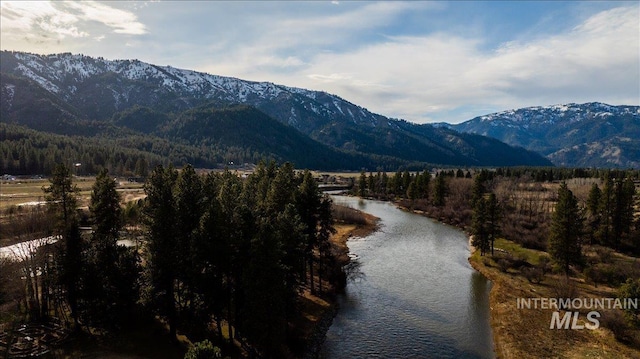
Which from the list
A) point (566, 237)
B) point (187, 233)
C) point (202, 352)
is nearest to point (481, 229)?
point (566, 237)

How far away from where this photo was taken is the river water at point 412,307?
124ft

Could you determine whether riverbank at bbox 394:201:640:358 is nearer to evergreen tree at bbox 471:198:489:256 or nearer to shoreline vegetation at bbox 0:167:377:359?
evergreen tree at bbox 471:198:489:256

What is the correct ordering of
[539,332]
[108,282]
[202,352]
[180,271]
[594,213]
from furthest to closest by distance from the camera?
[594,213] < [539,332] < [108,282] < [180,271] < [202,352]

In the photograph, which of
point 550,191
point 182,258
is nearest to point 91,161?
point 182,258

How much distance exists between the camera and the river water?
1484 inches

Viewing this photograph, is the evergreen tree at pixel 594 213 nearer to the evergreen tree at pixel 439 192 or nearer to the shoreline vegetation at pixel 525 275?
the shoreline vegetation at pixel 525 275

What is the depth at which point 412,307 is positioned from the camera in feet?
155

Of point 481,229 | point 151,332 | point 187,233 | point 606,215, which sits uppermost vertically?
point 187,233

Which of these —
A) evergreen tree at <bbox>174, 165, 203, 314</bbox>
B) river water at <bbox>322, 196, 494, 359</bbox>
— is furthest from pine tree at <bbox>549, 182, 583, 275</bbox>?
evergreen tree at <bbox>174, 165, 203, 314</bbox>

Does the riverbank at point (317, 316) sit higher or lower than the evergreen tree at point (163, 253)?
lower

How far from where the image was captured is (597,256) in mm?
65688

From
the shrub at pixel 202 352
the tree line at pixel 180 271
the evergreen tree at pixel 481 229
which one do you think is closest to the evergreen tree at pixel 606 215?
the evergreen tree at pixel 481 229

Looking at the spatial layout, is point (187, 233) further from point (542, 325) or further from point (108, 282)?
point (542, 325)

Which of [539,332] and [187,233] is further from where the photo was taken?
[539,332]
